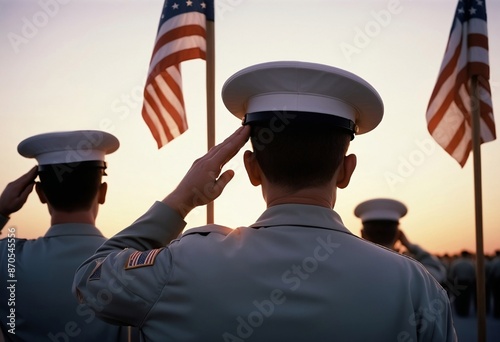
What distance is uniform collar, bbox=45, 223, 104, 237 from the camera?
3045 mm

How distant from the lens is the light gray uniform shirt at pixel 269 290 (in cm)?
161

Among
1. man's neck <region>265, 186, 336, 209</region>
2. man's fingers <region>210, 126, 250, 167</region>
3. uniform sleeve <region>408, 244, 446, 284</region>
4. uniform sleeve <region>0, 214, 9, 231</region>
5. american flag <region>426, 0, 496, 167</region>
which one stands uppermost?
american flag <region>426, 0, 496, 167</region>

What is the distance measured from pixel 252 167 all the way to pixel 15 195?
5.01 ft

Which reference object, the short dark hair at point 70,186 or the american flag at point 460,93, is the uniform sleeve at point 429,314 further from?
the american flag at point 460,93

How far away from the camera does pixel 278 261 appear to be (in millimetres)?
1659

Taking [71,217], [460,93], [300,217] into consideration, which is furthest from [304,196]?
[460,93]

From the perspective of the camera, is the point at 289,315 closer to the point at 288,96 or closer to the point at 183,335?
the point at 183,335

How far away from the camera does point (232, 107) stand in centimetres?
214

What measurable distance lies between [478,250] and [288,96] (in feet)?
10.9

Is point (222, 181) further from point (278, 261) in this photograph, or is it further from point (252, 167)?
point (278, 261)

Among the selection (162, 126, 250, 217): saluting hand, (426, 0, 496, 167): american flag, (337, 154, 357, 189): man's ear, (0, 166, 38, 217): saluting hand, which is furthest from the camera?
(426, 0, 496, 167): american flag

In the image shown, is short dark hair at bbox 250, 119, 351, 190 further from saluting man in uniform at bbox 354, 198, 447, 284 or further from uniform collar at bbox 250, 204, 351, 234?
saluting man in uniform at bbox 354, 198, 447, 284

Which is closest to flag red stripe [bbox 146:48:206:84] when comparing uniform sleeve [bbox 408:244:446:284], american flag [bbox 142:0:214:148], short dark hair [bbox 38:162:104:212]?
american flag [bbox 142:0:214:148]

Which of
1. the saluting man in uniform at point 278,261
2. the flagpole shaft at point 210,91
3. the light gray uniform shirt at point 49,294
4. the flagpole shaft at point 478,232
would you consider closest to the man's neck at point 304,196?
the saluting man in uniform at point 278,261
